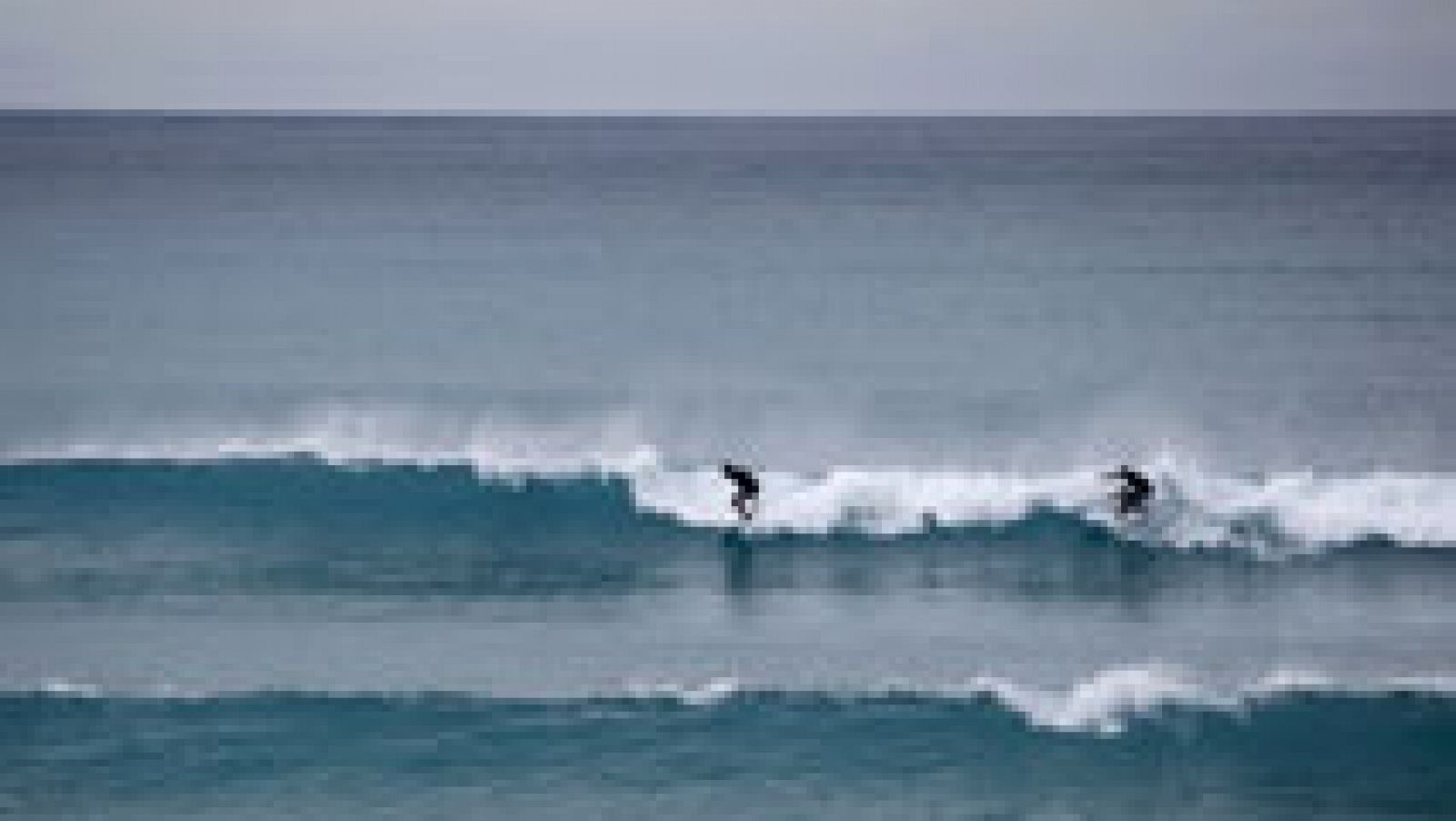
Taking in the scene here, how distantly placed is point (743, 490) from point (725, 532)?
0.88ft

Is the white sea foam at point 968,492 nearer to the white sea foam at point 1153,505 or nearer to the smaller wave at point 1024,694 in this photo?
the white sea foam at point 1153,505

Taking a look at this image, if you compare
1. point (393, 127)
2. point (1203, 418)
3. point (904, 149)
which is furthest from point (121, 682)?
point (393, 127)

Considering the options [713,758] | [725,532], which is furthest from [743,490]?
[713,758]

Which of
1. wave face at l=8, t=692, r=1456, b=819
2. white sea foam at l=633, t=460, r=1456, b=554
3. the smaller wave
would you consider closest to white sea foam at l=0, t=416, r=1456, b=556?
white sea foam at l=633, t=460, r=1456, b=554

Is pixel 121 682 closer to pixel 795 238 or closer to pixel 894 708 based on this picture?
pixel 894 708

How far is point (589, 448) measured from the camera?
547 inches

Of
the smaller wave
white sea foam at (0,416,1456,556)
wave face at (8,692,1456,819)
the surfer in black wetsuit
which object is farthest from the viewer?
white sea foam at (0,416,1456,556)

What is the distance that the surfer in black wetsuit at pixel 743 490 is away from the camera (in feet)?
36.4

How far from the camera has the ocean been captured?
7895mm

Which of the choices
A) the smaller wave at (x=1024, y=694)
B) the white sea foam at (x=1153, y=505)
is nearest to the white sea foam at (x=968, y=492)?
the white sea foam at (x=1153, y=505)

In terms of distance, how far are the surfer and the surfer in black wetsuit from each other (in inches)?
83.6

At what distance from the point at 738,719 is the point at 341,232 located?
20.9 metres

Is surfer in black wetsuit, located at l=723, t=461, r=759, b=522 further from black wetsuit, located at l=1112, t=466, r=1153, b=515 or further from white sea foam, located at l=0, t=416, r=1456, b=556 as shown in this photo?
black wetsuit, located at l=1112, t=466, r=1153, b=515

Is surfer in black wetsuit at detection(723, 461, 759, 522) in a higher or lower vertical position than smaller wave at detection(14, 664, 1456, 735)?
higher
